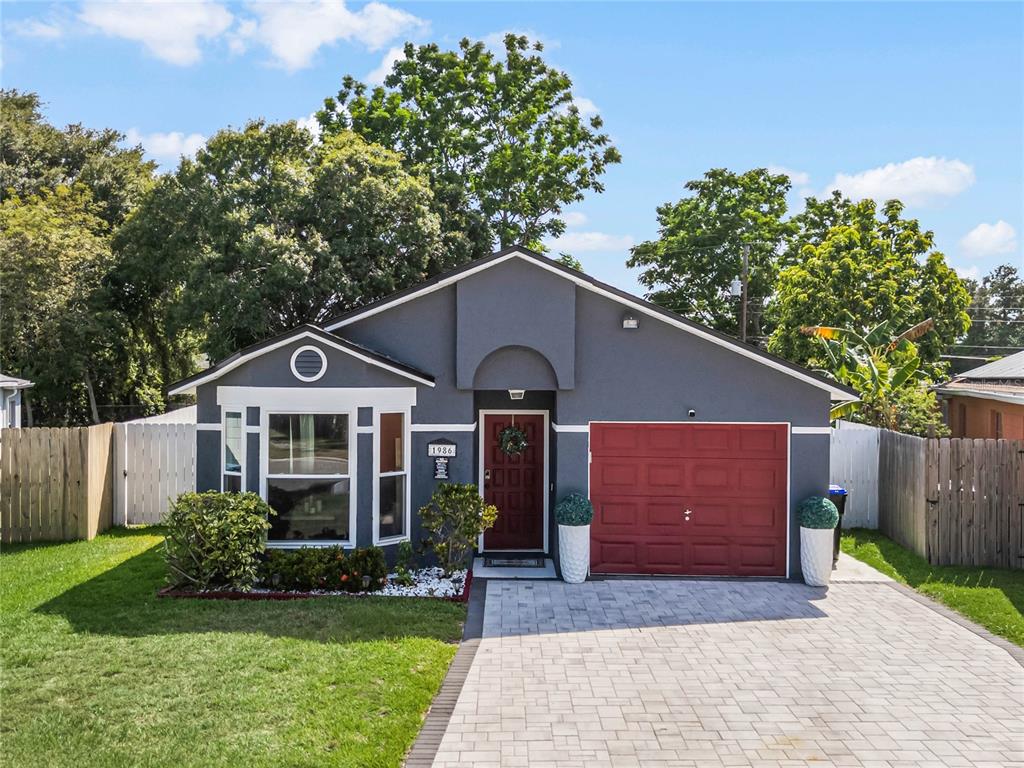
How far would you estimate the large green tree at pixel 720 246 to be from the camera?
123 ft

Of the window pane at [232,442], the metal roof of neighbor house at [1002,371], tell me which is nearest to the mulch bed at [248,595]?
the window pane at [232,442]

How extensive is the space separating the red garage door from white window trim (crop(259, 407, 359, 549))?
3742mm

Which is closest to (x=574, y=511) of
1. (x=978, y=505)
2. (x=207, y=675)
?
(x=207, y=675)

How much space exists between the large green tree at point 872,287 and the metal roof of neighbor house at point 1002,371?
4405 millimetres

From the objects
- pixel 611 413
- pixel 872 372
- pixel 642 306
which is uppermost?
pixel 642 306

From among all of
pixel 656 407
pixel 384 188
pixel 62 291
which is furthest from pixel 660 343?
pixel 62 291

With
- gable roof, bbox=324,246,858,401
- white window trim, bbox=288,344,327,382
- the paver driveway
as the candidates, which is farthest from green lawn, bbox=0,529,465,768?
gable roof, bbox=324,246,858,401

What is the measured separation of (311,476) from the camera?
1180 cm

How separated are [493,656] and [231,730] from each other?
3.06 meters

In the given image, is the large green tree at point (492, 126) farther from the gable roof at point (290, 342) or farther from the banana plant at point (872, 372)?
the gable roof at point (290, 342)

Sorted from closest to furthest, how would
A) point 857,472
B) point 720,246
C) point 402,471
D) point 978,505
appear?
1. point 402,471
2. point 978,505
3. point 857,472
4. point 720,246

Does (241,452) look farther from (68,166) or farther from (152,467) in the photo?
(68,166)

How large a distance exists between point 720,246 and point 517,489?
2742 centimetres

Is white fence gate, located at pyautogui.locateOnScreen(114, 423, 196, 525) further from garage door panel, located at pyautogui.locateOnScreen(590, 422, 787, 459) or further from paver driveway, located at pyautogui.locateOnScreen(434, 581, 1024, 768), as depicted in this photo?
garage door panel, located at pyautogui.locateOnScreen(590, 422, 787, 459)
